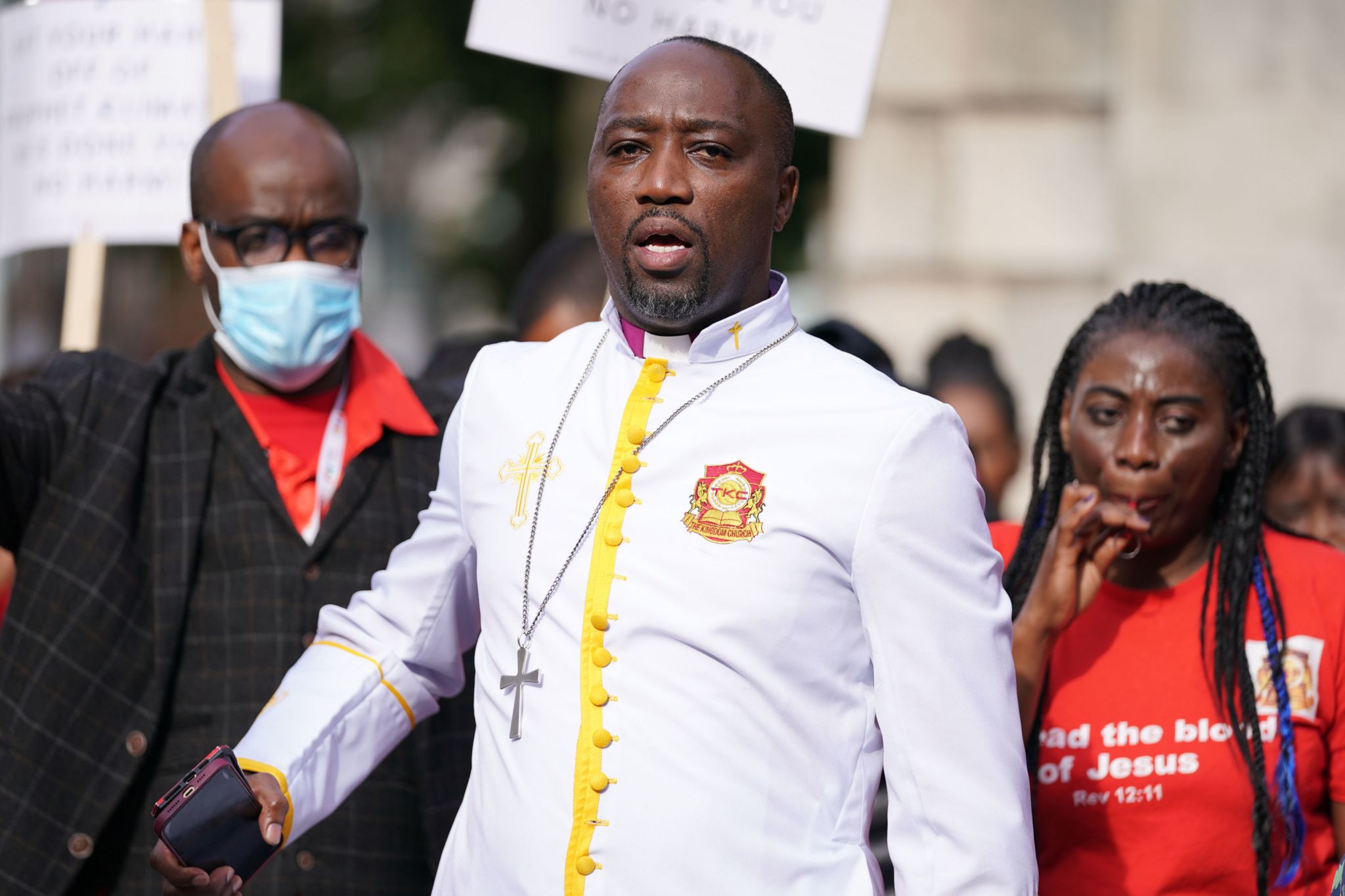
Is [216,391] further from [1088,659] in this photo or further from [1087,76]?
[1087,76]

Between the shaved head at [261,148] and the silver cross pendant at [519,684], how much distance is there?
1.72 meters

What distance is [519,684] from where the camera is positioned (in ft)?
8.97

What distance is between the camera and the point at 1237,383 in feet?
12.5

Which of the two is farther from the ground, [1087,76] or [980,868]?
[1087,76]

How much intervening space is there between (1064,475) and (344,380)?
1640 millimetres

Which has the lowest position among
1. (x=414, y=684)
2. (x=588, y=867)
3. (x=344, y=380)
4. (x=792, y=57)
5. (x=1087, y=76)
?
(x=588, y=867)

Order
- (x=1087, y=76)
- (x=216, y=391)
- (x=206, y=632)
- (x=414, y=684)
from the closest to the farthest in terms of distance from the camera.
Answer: (x=414, y=684)
(x=206, y=632)
(x=216, y=391)
(x=1087, y=76)

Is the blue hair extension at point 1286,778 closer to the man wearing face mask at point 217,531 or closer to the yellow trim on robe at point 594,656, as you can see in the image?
the yellow trim on robe at point 594,656

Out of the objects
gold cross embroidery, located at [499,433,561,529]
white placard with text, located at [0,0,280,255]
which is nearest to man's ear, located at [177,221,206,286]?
white placard with text, located at [0,0,280,255]

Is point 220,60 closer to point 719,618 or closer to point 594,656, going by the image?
point 594,656

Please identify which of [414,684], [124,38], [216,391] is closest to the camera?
[414,684]

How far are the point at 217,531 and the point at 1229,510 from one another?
2111 millimetres

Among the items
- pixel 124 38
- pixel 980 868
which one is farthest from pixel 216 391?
pixel 980 868

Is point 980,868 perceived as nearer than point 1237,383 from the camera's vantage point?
Yes
